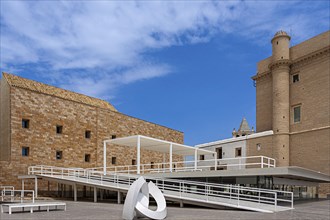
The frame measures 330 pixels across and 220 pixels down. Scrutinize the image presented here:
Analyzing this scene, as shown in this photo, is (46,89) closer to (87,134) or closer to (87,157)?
(87,134)

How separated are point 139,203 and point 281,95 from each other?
24220 millimetres

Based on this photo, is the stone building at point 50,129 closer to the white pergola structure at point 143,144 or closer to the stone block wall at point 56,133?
the stone block wall at point 56,133

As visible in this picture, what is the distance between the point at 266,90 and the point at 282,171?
67.0 feet

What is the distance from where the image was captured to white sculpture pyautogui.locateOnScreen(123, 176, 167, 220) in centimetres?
1209

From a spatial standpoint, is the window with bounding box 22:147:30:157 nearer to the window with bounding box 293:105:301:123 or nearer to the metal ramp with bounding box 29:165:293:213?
the metal ramp with bounding box 29:165:293:213

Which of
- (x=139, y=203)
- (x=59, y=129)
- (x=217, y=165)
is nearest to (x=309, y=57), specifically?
(x=217, y=165)

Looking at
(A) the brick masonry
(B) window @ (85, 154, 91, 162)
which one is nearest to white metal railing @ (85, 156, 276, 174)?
(A) the brick masonry

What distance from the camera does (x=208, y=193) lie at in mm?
18641

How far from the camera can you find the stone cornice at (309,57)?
30.6m

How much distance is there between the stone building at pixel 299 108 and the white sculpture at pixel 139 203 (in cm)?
2121

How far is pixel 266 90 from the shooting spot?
37.6 m

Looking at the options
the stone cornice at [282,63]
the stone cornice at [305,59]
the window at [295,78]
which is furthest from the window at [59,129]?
the window at [295,78]

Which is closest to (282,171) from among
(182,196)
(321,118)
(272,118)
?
(182,196)

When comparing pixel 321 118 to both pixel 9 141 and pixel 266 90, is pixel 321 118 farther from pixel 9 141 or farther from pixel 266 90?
pixel 9 141
